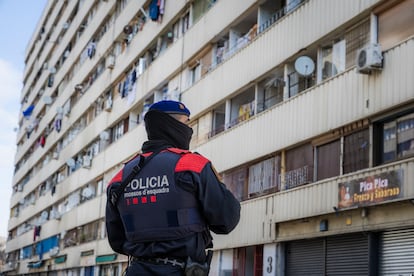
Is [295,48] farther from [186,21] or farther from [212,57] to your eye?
[186,21]

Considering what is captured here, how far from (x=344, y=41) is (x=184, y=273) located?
13.4 metres

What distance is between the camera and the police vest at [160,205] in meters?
3.78

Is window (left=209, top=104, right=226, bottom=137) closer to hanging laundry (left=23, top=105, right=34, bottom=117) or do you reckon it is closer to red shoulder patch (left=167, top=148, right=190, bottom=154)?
red shoulder patch (left=167, top=148, right=190, bottom=154)

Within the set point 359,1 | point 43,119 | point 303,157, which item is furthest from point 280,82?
point 43,119

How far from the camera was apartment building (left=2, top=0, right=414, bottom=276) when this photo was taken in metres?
14.4

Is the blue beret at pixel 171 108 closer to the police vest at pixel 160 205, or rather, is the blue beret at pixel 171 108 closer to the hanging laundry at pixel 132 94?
the police vest at pixel 160 205

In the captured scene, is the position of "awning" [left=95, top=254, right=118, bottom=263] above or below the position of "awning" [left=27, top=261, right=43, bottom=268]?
above

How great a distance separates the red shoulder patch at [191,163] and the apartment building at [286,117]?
10.1m

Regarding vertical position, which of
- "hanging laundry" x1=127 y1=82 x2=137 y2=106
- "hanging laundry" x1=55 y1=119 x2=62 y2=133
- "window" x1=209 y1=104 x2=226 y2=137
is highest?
"hanging laundry" x1=55 y1=119 x2=62 y2=133

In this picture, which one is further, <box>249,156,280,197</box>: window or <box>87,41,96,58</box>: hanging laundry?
<box>87,41,96,58</box>: hanging laundry

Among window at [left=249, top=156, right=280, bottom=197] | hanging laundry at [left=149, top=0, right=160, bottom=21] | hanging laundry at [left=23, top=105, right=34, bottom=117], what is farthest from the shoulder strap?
hanging laundry at [left=23, top=105, right=34, bottom=117]

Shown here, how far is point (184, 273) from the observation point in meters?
3.72

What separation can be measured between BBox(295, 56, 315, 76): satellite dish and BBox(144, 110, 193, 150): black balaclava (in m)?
13.7

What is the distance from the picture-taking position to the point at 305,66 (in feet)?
57.8
